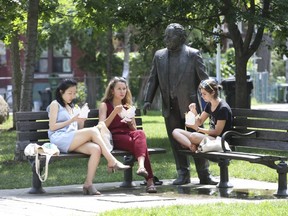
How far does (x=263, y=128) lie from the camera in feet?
40.1

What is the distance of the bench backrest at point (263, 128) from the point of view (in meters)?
11.9

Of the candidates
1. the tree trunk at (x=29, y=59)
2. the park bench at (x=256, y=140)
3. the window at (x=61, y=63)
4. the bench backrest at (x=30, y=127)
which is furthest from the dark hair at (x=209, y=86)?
the window at (x=61, y=63)

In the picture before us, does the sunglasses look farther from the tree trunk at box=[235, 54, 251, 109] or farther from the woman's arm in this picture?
the tree trunk at box=[235, 54, 251, 109]

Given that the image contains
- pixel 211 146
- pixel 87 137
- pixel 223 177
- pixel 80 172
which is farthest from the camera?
pixel 80 172

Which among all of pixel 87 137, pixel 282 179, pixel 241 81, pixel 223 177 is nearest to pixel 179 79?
pixel 223 177

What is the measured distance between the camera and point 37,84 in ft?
159

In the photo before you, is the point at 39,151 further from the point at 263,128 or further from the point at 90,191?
the point at 263,128

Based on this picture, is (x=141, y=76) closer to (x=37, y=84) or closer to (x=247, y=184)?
(x=37, y=84)

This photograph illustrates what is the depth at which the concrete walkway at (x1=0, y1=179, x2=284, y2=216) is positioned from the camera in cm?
976

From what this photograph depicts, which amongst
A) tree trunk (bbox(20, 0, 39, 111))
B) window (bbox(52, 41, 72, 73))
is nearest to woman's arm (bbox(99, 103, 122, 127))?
tree trunk (bbox(20, 0, 39, 111))

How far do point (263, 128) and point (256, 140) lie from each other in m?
0.19

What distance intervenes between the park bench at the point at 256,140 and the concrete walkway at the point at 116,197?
0.28 meters

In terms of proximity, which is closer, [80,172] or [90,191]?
[90,191]

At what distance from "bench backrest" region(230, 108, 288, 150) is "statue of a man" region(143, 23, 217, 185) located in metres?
0.60
